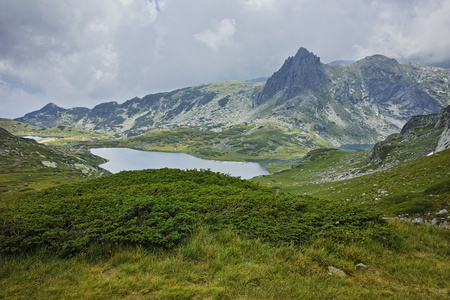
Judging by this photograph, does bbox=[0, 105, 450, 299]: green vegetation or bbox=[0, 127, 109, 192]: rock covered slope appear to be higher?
bbox=[0, 105, 450, 299]: green vegetation

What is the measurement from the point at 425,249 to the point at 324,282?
729 cm

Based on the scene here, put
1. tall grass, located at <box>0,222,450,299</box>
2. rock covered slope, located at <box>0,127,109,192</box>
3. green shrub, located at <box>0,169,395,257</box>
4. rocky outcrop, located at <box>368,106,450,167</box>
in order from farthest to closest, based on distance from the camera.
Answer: rock covered slope, located at <box>0,127,109,192</box> < rocky outcrop, located at <box>368,106,450,167</box> < green shrub, located at <box>0,169,395,257</box> < tall grass, located at <box>0,222,450,299</box>

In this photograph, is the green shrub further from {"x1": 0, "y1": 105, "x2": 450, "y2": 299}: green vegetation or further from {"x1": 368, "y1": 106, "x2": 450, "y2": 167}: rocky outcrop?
{"x1": 368, "y1": 106, "x2": 450, "y2": 167}: rocky outcrop

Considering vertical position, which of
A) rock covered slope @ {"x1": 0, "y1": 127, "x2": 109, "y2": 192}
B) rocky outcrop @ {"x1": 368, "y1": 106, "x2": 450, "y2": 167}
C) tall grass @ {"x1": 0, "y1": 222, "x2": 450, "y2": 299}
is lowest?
rock covered slope @ {"x1": 0, "y1": 127, "x2": 109, "y2": 192}

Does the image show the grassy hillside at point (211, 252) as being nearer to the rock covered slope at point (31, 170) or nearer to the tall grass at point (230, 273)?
the tall grass at point (230, 273)

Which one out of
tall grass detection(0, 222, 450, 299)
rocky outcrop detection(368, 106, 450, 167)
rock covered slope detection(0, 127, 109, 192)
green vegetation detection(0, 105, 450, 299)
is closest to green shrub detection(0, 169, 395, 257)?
green vegetation detection(0, 105, 450, 299)

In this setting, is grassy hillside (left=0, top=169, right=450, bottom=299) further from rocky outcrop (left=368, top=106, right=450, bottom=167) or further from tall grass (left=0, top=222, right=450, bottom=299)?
rocky outcrop (left=368, top=106, right=450, bottom=167)

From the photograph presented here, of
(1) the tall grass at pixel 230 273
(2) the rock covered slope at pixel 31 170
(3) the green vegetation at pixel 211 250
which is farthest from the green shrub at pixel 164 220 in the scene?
(2) the rock covered slope at pixel 31 170

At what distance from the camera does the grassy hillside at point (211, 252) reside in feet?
23.3

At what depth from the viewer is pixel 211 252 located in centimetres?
907

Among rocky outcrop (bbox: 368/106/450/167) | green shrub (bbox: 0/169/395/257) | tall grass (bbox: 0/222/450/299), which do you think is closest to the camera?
tall grass (bbox: 0/222/450/299)

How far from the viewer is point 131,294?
6.72 m

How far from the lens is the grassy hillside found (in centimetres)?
711

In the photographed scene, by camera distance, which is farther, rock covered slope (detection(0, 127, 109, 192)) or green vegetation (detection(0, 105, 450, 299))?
rock covered slope (detection(0, 127, 109, 192))
